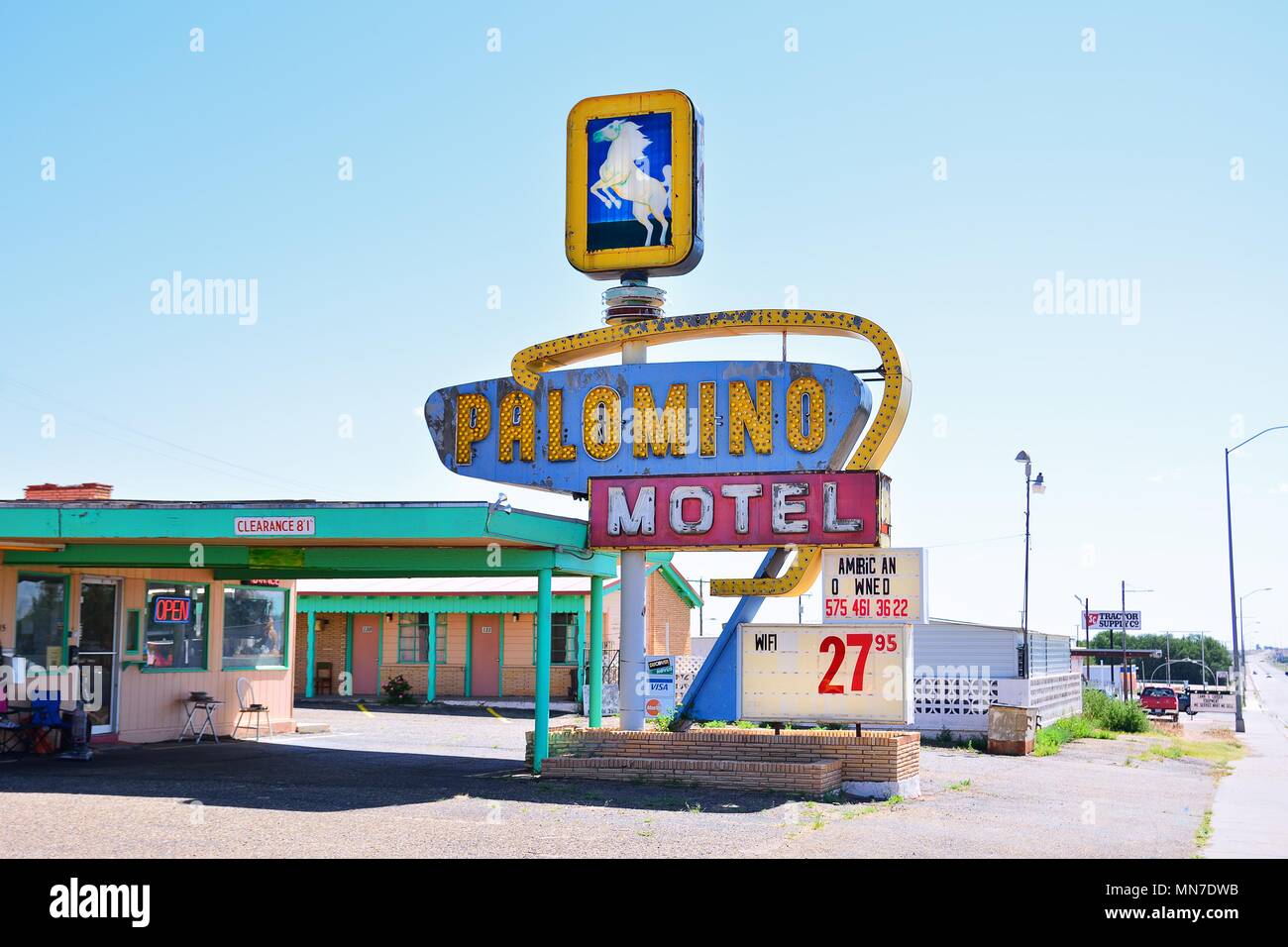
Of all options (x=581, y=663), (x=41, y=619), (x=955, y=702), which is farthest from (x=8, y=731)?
(x=955, y=702)

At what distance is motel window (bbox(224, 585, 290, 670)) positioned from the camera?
25.7 m

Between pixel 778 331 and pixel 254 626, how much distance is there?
515 inches

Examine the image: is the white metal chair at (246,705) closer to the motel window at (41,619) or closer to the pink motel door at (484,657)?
the motel window at (41,619)

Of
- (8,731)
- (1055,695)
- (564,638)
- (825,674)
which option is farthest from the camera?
(564,638)

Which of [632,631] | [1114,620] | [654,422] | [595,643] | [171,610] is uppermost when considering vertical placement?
[654,422]

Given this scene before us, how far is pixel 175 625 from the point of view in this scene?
23953 mm

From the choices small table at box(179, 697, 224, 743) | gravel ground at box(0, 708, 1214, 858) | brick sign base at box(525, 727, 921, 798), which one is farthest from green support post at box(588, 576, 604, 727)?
small table at box(179, 697, 224, 743)

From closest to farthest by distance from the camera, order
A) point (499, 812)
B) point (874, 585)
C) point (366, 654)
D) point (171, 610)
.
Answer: point (499, 812) → point (874, 585) → point (171, 610) → point (366, 654)

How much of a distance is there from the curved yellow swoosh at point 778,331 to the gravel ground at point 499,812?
142 inches

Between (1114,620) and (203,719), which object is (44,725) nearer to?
(203,719)

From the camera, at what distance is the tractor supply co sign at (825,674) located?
725 inches
